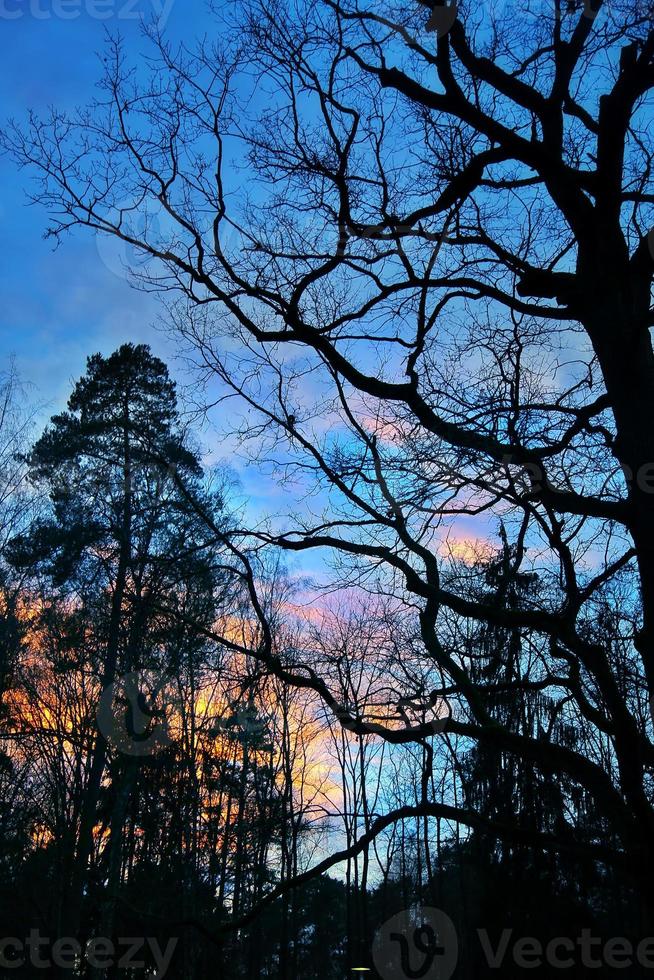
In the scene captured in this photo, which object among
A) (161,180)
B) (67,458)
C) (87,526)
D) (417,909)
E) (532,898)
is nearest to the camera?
(161,180)

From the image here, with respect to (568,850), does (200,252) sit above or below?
above

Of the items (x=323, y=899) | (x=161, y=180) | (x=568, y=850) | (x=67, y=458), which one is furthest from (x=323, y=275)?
(x=323, y=899)

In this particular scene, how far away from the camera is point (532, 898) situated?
11.6 metres

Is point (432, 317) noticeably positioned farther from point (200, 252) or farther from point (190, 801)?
point (190, 801)

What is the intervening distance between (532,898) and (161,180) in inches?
444

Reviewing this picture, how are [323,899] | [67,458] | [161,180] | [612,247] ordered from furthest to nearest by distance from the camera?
[323,899]
[67,458]
[161,180]
[612,247]

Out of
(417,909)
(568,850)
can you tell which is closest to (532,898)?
(568,850)

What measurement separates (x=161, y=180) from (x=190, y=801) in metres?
16.3

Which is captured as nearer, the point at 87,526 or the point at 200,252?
the point at 200,252

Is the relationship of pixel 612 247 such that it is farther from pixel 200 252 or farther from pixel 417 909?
pixel 417 909

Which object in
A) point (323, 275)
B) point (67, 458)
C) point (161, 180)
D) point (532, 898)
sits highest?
point (67, 458)

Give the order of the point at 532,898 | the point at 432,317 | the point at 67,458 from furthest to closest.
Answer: the point at 67,458
the point at 532,898
the point at 432,317

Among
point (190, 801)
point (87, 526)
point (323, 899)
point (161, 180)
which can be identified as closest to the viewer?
point (161, 180)

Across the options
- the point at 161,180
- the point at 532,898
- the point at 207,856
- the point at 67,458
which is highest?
the point at 67,458
